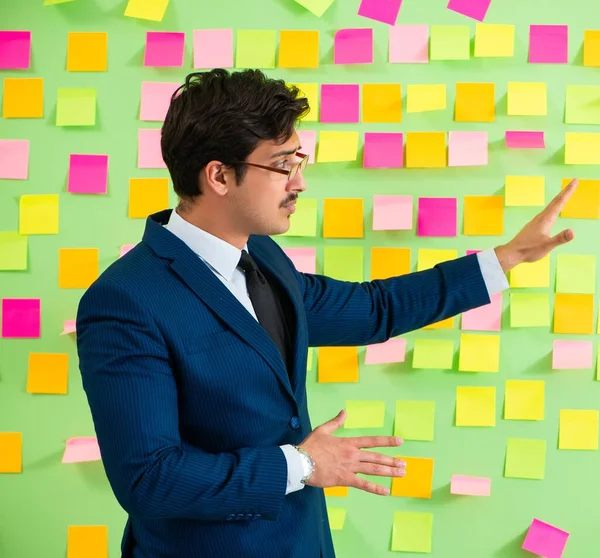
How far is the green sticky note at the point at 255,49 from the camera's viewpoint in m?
1.76

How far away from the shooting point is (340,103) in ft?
5.77

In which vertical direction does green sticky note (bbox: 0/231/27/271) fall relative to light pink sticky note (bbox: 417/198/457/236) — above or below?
below

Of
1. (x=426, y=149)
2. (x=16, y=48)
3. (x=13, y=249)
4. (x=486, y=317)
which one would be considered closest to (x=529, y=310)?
(x=486, y=317)

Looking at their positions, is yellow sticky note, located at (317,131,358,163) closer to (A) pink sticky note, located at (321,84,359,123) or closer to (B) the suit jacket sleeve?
(A) pink sticky note, located at (321,84,359,123)

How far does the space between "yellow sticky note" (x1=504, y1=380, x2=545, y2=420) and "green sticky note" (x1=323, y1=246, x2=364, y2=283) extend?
43 centimetres

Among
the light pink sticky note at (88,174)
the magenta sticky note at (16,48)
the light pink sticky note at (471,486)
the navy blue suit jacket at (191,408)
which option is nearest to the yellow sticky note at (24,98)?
the magenta sticky note at (16,48)

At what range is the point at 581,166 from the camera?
1.74 meters

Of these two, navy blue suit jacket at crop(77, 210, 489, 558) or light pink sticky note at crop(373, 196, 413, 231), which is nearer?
navy blue suit jacket at crop(77, 210, 489, 558)

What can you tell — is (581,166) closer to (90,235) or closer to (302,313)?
(302,313)

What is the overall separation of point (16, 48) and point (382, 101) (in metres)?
0.85

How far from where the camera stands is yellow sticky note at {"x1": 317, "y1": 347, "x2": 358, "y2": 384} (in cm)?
182

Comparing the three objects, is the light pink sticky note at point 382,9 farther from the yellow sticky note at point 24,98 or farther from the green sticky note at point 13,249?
the green sticky note at point 13,249

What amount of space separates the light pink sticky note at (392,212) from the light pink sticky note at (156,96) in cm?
53

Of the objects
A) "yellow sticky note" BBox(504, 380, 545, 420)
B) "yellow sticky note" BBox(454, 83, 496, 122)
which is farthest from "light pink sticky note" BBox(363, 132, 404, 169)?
"yellow sticky note" BBox(504, 380, 545, 420)
